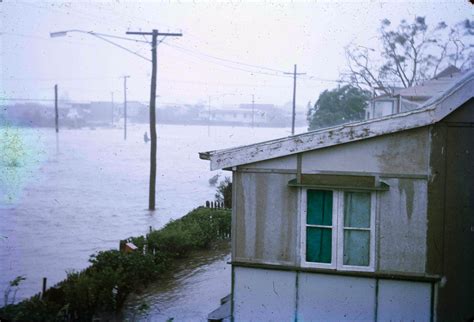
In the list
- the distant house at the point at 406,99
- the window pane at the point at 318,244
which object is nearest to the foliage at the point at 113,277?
the window pane at the point at 318,244

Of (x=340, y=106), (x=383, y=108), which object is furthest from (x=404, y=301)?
(x=340, y=106)

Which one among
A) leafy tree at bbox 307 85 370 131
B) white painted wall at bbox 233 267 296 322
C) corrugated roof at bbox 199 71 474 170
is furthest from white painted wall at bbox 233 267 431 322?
leafy tree at bbox 307 85 370 131

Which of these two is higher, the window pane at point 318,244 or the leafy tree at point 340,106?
the leafy tree at point 340,106

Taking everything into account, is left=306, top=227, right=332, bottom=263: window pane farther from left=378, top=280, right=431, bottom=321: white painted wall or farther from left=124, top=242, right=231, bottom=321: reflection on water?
left=124, top=242, right=231, bottom=321: reflection on water

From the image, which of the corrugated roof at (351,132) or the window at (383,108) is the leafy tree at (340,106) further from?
the corrugated roof at (351,132)

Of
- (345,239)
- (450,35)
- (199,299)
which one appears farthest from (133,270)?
(450,35)

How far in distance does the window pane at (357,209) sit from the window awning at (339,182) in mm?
141

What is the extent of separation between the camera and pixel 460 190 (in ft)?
26.6

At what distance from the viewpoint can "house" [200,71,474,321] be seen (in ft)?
26.7

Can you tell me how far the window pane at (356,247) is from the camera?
27.4 ft

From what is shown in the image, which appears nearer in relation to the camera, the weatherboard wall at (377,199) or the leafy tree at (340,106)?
the weatherboard wall at (377,199)

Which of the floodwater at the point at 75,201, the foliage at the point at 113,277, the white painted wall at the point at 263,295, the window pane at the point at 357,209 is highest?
the window pane at the point at 357,209

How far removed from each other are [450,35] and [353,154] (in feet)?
112

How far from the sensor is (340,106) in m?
43.9
